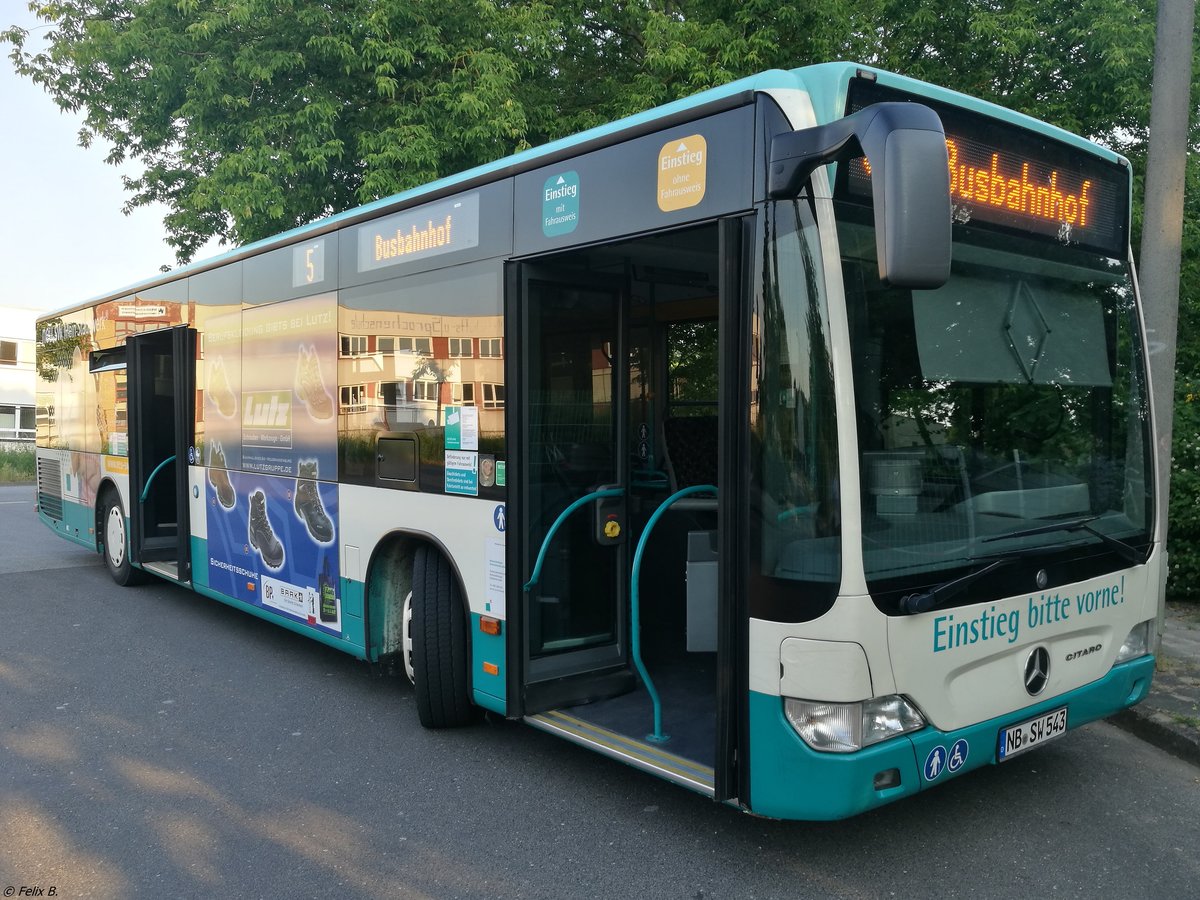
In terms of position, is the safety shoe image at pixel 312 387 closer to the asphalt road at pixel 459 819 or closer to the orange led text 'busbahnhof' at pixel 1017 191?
the asphalt road at pixel 459 819

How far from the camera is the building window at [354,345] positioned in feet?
17.8

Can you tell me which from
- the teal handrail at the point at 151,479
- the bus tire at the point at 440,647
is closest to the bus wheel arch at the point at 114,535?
the teal handrail at the point at 151,479

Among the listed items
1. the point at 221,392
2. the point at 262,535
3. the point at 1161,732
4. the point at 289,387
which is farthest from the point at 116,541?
the point at 1161,732

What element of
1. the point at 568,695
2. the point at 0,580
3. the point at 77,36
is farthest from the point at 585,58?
the point at 568,695

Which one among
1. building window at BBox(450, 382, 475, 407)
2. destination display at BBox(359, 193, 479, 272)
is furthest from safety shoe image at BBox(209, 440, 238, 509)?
building window at BBox(450, 382, 475, 407)

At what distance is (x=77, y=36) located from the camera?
13.3 m

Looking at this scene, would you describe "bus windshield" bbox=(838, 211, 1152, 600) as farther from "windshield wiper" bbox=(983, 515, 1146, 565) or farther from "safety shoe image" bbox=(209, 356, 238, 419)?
"safety shoe image" bbox=(209, 356, 238, 419)

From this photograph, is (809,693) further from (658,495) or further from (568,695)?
(658,495)

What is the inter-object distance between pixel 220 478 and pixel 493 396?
3525 mm

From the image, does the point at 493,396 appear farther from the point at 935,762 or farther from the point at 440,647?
the point at 935,762

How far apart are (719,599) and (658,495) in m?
3.25

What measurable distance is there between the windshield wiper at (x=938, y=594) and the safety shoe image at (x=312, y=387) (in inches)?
144

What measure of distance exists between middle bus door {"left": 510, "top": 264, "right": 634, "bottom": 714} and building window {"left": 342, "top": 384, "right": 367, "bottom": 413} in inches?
54.8

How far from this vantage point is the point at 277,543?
252 inches
